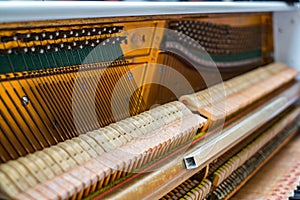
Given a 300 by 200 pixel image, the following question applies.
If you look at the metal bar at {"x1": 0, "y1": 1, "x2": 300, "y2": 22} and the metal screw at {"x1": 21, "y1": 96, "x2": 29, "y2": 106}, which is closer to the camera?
the metal bar at {"x1": 0, "y1": 1, "x2": 300, "y2": 22}

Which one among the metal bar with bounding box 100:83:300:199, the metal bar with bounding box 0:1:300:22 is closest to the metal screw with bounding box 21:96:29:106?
the metal bar with bounding box 0:1:300:22

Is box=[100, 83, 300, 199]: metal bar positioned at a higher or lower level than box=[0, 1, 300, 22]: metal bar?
lower

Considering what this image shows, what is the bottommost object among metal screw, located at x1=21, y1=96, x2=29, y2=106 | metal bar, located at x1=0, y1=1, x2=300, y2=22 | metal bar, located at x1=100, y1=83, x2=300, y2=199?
metal bar, located at x1=100, y1=83, x2=300, y2=199

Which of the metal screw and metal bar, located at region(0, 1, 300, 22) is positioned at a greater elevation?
metal bar, located at region(0, 1, 300, 22)

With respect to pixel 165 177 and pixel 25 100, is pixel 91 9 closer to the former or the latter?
pixel 25 100

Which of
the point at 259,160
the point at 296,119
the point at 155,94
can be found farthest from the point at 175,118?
the point at 296,119

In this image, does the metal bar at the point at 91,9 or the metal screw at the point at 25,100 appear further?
the metal screw at the point at 25,100

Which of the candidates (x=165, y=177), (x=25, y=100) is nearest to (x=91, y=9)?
(x=25, y=100)

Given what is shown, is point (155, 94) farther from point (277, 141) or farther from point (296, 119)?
point (296, 119)

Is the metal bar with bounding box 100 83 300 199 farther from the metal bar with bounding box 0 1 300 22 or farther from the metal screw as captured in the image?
the metal bar with bounding box 0 1 300 22

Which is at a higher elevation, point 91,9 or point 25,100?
point 91,9

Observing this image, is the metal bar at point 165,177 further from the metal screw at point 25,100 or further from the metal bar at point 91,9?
the metal bar at point 91,9

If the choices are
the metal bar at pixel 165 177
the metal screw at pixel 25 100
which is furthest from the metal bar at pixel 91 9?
the metal bar at pixel 165 177

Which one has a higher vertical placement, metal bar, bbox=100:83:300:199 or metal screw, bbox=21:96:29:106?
metal screw, bbox=21:96:29:106
